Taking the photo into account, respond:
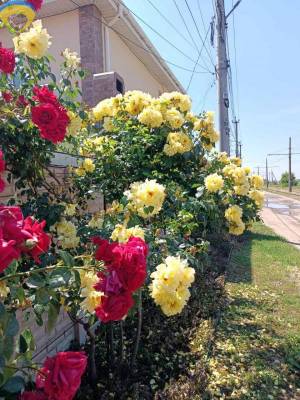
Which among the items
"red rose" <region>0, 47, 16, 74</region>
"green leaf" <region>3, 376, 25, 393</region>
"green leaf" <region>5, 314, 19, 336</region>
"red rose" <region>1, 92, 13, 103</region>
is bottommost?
"green leaf" <region>3, 376, 25, 393</region>

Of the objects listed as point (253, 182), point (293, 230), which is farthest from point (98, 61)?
point (293, 230)

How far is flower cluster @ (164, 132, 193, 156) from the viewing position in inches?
129

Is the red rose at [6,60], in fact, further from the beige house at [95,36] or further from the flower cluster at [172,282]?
the beige house at [95,36]

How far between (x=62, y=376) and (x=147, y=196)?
124 centimetres

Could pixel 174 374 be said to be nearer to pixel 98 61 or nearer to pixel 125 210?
pixel 125 210

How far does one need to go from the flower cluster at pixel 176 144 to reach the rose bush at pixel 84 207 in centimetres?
1

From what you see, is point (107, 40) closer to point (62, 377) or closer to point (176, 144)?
point (176, 144)

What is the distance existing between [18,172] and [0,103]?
443mm

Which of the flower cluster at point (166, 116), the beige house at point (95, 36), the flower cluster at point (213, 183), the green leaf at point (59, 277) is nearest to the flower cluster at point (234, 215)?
the flower cluster at point (213, 183)

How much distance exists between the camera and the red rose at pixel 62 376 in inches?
38.2

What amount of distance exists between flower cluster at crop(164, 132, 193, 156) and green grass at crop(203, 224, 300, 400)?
6.17 ft

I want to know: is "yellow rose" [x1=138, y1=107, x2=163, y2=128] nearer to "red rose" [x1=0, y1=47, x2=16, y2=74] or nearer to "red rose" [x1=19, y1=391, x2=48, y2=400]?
"red rose" [x1=0, y1=47, x2=16, y2=74]

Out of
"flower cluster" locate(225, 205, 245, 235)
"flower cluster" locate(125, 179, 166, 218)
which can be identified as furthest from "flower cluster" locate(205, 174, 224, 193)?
"flower cluster" locate(125, 179, 166, 218)

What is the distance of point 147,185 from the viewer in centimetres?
211
